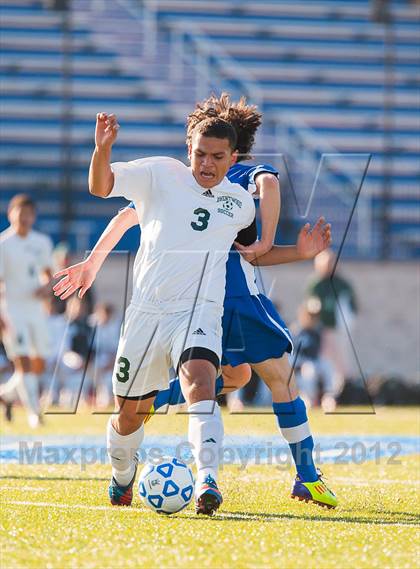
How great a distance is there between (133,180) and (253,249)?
0.81m

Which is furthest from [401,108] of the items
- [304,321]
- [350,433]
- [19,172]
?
[350,433]

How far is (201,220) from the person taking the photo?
6043 mm

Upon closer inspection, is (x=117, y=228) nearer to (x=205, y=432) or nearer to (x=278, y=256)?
(x=278, y=256)

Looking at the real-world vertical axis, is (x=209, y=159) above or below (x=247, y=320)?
above

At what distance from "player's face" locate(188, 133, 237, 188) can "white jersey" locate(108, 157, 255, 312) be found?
7 cm

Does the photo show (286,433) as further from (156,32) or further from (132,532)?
(156,32)

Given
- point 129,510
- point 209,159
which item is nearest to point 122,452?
point 129,510

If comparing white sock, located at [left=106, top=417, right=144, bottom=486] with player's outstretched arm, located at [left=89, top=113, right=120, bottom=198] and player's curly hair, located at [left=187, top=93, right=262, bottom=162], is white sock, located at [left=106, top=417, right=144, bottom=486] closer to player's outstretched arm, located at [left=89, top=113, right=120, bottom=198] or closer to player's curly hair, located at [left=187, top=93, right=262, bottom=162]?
player's outstretched arm, located at [left=89, top=113, right=120, bottom=198]

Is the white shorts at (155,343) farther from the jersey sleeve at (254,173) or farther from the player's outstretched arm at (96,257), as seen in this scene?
the jersey sleeve at (254,173)

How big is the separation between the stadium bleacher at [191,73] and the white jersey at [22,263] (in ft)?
38.1

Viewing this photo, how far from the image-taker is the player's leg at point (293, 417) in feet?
21.4

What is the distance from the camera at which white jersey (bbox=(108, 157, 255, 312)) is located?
19.7ft

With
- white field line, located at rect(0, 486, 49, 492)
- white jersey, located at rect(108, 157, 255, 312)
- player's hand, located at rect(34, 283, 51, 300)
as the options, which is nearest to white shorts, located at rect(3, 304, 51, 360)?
player's hand, located at rect(34, 283, 51, 300)

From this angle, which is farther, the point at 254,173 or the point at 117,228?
the point at 254,173
